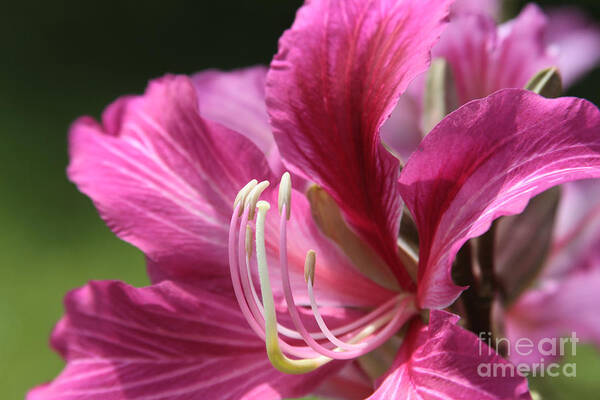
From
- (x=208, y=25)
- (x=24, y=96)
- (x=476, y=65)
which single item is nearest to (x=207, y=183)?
(x=476, y=65)

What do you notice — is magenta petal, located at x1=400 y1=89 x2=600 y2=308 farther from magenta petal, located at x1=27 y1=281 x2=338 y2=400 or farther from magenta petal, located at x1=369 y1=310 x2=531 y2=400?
magenta petal, located at x1=27 y1=281 x2=338 y2=400

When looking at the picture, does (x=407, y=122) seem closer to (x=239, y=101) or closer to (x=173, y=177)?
(x=239, y=101)

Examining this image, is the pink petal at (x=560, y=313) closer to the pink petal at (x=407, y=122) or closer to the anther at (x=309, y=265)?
the pink petal at (x=407, y=122)

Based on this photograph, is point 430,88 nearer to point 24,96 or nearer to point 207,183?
point 207,183

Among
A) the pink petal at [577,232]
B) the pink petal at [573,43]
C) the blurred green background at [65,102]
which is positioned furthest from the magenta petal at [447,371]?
the blurred green background at [65,102]

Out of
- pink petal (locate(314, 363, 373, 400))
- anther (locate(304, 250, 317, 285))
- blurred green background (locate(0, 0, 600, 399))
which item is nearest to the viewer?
anther (locate(304, 250, 317, 285))

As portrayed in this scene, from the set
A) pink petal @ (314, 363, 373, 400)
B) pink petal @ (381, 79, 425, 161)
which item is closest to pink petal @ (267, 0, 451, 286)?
pink petal @ (314, 363, 373, 400)

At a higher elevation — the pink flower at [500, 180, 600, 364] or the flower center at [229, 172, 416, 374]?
the flower center at [229, 172, 416, 374]

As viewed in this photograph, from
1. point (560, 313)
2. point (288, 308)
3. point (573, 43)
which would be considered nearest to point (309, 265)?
point (288, 308)
